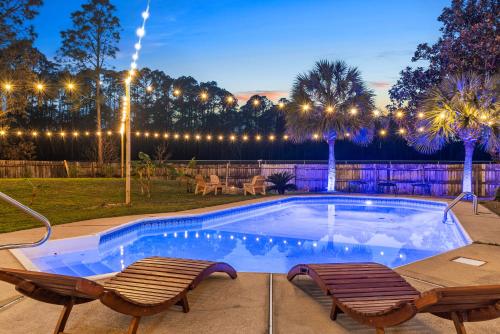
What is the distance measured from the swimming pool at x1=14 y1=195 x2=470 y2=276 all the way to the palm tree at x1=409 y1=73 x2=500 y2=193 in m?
3.14

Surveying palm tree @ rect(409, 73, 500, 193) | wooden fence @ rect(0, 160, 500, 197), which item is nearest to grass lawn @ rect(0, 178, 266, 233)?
wooden fence @ rect(0, 160, 500, 197)

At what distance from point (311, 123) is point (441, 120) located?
519 cm

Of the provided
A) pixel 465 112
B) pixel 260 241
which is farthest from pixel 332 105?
pixel 260 241

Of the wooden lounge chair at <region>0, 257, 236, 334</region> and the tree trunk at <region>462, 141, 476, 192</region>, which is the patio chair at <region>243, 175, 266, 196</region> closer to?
the tree trunk at <region>462, 141, 476, 192</region>

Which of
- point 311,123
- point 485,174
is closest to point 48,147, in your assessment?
point 311,123

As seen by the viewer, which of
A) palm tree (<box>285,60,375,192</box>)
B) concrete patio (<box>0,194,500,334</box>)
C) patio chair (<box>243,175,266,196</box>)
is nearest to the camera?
concrete patio (<box>0,194,500,334</box>)

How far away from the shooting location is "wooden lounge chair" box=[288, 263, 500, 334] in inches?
78.0

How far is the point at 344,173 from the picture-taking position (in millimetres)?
17750

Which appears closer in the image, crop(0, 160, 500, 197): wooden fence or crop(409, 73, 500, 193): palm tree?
crop(409, 73, 500, 193): palm tree

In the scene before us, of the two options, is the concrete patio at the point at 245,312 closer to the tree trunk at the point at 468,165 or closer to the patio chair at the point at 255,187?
the tree trunk at the point at 468,165

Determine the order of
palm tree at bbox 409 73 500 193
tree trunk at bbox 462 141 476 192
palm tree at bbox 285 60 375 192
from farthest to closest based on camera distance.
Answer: palm tree at bbox 285 60 375 192 < tree trunk at bbox 462 141 476 192 < palm tree at bbox 409 73 500 193

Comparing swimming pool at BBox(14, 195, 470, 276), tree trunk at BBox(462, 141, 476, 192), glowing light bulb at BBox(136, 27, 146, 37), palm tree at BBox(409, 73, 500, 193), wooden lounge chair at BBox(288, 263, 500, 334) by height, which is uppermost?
glowing light bulb at BBox(136, 27, 146, 37)

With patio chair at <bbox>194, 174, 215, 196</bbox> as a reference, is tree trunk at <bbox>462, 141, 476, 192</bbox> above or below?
above

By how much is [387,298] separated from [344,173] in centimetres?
1539
